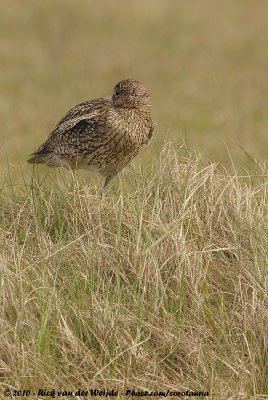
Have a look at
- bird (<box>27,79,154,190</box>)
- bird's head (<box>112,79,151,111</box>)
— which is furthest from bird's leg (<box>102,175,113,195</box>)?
bird's head (<box>112,79,151,111</box>)

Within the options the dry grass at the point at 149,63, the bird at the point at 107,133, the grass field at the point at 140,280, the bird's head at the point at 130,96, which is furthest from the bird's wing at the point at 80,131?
the dry grass at the point at 149,63

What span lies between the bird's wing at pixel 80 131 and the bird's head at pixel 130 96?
13 cm

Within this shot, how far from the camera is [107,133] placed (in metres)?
7.74

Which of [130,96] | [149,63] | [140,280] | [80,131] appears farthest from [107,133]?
[149,63]

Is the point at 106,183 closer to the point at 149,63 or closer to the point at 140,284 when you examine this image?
the point at 140,284

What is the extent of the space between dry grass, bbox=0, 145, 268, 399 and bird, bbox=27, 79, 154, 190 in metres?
0.89

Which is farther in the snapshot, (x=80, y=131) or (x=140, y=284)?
(x=80, y=131)

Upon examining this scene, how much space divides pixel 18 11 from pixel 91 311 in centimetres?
1572

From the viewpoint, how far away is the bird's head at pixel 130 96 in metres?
7.88

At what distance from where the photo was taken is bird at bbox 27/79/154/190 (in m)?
7.73

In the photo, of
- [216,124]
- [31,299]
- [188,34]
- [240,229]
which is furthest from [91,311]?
[188,34]

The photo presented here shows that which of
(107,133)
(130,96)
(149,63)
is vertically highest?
(130,96)

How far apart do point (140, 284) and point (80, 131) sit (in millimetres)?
2242

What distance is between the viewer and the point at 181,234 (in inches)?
241
